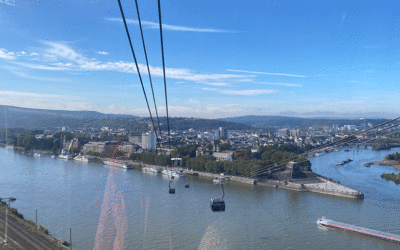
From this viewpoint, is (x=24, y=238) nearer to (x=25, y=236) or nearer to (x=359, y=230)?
(x=25, y=236)

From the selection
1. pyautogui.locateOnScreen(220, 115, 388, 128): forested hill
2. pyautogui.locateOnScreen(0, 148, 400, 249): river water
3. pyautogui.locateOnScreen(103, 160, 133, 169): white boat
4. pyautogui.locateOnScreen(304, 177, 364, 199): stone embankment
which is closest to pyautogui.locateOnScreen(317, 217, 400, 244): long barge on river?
pyautogui.locateOnScreen(0, 148, 400, 249): river water

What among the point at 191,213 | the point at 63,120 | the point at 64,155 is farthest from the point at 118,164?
the point at 191,213

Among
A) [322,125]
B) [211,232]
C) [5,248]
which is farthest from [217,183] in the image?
[322,125]

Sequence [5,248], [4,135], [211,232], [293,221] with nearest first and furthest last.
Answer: [5,248]
[211,232]
[293,221]
[4,135]

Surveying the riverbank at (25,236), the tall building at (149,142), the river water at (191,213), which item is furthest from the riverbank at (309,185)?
the tall building at (149,142)

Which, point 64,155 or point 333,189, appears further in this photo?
point 64,155

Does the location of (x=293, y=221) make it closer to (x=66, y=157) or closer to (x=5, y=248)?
(x=5, y=248)
